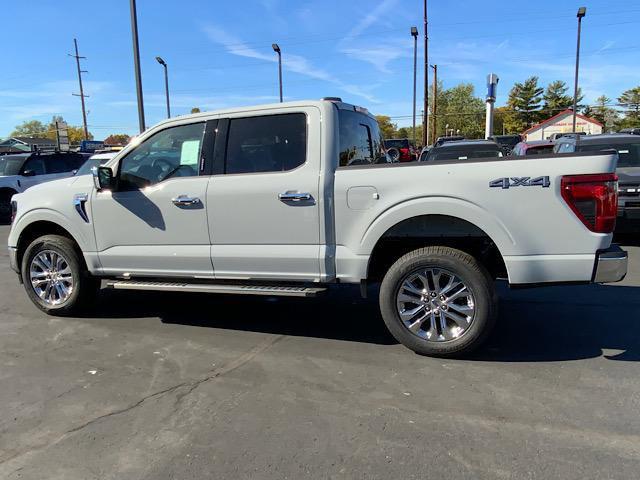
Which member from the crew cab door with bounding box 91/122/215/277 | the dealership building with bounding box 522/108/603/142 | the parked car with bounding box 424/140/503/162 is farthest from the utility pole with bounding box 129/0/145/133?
the dealership building with bounding box 522/108/603/142

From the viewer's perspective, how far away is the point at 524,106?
94812 mm

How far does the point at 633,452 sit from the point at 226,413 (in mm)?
2410

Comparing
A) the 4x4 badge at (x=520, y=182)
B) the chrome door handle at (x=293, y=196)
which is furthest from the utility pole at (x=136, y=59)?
the 4x4 badge at (x=520, y=182)

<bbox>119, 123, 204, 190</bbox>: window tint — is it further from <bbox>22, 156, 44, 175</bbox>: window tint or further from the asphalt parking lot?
Result: <bbox>22, 156, 44, 175</bbox>: window tint

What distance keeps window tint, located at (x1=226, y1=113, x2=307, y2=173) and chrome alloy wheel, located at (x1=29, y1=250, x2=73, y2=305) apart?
2309mm

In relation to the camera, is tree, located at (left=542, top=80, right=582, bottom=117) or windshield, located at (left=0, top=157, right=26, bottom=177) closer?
windshield, located at (left=0, top=157, right=26, bottom=177)

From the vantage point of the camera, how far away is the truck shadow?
14.6 ft

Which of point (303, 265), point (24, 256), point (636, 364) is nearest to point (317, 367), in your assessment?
point (303, 265)

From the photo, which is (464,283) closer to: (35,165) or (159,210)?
(159,210)

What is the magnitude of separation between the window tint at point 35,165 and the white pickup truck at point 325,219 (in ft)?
36.8

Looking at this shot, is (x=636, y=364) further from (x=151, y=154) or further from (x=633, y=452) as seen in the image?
(x=151, y=154)

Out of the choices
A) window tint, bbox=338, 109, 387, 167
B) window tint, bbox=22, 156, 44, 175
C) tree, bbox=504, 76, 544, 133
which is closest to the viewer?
window tint, bbox=338, 109, 387, 167

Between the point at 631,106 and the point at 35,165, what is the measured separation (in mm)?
93923

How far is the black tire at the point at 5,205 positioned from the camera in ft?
49.6
